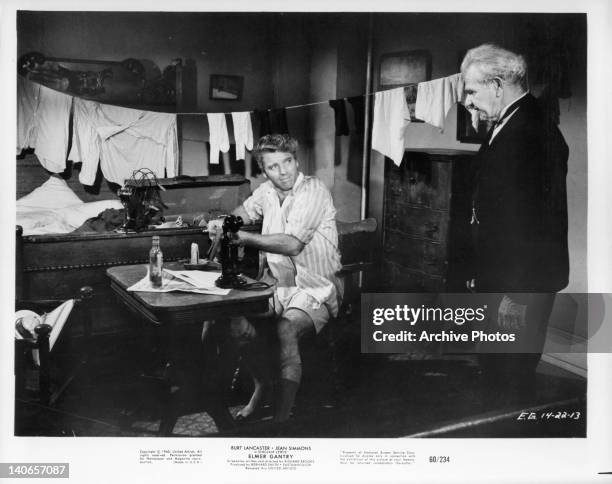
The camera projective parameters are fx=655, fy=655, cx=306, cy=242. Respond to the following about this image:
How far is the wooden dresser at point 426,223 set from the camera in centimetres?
251

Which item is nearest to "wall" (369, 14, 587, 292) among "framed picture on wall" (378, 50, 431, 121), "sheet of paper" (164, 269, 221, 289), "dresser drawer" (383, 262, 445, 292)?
"framed picture on wall" (378, 50, 431, 121)

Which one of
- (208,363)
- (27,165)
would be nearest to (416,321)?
(208,363)

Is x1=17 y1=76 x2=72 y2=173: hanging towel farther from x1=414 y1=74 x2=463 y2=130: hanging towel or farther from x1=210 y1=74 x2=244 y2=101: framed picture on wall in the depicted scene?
x1=414 y1=74 x2=463 y2=130: hanging towel

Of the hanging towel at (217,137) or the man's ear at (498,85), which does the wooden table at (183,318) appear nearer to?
the hanging towel at (217,137)

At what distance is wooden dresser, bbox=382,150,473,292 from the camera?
2.51m

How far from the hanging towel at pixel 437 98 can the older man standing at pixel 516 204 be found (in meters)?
0.05

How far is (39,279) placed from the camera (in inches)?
96.1

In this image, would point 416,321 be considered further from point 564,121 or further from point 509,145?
point 564,121

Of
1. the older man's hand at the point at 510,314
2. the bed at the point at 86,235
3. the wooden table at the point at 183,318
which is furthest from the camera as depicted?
the older man's hand at the point at 510,314

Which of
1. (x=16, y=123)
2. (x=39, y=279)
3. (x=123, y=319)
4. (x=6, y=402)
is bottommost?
(x=6, y=402)

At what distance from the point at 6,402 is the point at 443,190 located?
6.08 ft

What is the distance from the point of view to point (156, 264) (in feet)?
7.93

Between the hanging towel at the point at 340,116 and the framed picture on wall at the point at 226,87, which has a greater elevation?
the framed picture on wall at the point at 226,87
